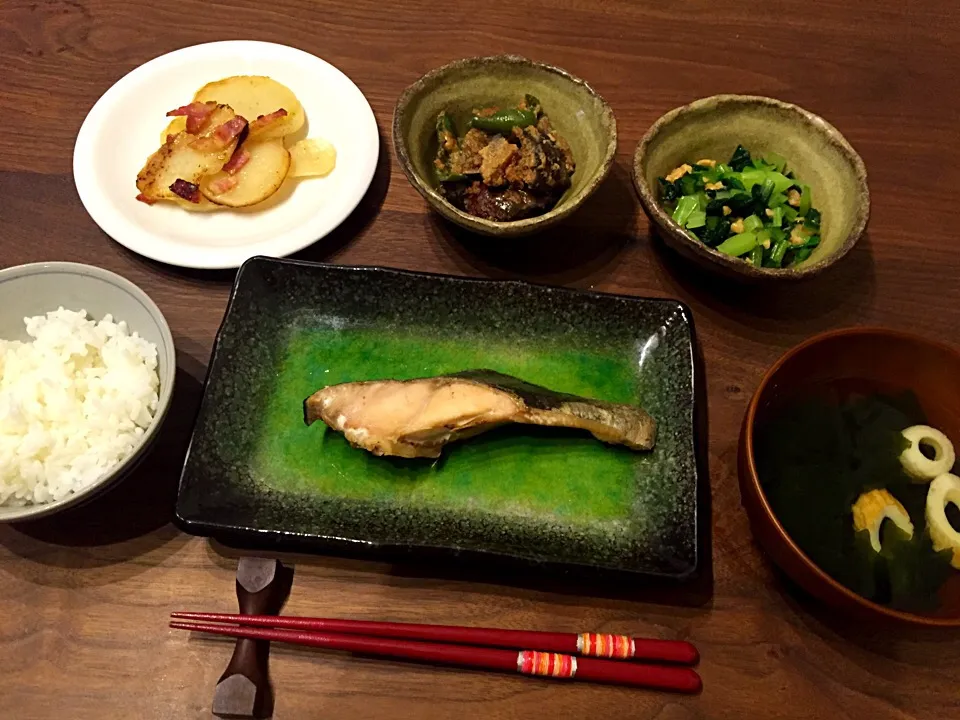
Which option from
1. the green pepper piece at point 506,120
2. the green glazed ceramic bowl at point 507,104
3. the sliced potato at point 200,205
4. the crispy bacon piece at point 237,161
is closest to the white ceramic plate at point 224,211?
the sliced potato at point 200,205

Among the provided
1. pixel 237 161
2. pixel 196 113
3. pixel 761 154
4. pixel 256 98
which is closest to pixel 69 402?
pixel 237 161

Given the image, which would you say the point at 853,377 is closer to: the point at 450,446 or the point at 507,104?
the point at 450,446

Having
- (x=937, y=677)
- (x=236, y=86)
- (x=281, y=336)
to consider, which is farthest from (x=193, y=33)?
(x=937, y=677)

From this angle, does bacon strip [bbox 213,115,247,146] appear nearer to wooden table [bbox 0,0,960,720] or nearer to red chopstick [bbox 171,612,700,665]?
wooden table [bbox 0,0,960,720]

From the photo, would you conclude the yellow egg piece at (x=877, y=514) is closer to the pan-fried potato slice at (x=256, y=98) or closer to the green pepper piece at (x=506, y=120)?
the green pepper piece at (x=506, y=120)

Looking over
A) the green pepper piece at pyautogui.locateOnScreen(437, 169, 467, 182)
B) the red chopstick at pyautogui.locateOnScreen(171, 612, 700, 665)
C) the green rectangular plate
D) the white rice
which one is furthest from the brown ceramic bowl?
the white rice

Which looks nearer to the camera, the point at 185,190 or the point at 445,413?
the point at 445,413

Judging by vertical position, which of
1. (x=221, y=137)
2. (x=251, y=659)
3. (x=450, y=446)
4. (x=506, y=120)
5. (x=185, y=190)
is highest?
(x=506, y=120)
